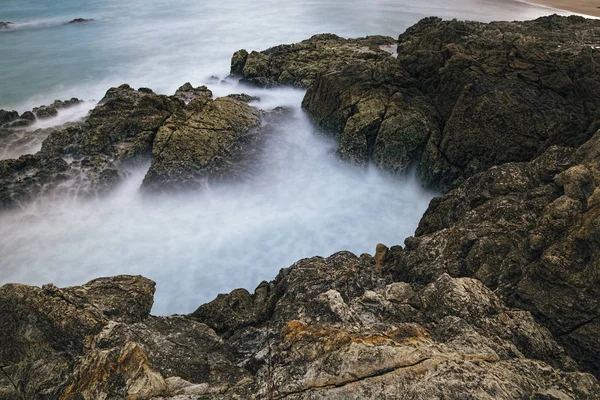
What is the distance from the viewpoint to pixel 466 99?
43.1ft

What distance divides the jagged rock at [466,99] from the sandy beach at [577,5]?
2960cm

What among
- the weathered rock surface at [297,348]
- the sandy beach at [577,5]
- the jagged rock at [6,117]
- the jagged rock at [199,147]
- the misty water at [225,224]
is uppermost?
the sandy beach at [577,5]

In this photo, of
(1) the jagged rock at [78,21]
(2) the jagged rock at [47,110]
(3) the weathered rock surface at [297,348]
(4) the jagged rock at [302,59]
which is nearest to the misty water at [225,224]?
(2) the jagged rock at [47,110]

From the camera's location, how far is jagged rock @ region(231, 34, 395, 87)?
23703 millimetres

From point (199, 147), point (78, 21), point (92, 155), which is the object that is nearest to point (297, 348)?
point (199, 147)

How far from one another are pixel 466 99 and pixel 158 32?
139 feet

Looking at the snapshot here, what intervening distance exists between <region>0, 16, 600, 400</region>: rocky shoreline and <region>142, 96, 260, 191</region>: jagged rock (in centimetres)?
10

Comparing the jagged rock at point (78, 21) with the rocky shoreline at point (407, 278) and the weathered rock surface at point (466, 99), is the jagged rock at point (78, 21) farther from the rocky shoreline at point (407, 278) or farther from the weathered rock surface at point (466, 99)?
the weathered rock surface at point (466, 99)

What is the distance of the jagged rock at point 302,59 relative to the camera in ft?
77.8

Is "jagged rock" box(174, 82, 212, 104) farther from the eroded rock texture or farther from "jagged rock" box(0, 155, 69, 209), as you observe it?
"jagged rock" box(0, 155, 69, 209)

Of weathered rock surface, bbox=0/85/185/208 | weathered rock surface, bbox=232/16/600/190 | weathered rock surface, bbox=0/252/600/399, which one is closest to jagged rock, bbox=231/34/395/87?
weathered rock surface, bbox=232/16/600/190

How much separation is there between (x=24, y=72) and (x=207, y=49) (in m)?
16.0

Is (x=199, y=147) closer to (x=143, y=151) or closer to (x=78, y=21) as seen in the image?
(x=143, y=151)

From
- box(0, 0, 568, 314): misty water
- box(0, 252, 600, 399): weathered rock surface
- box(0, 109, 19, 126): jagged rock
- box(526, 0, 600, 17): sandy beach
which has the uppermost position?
box(526, 0, 600, 17): sandy beach
